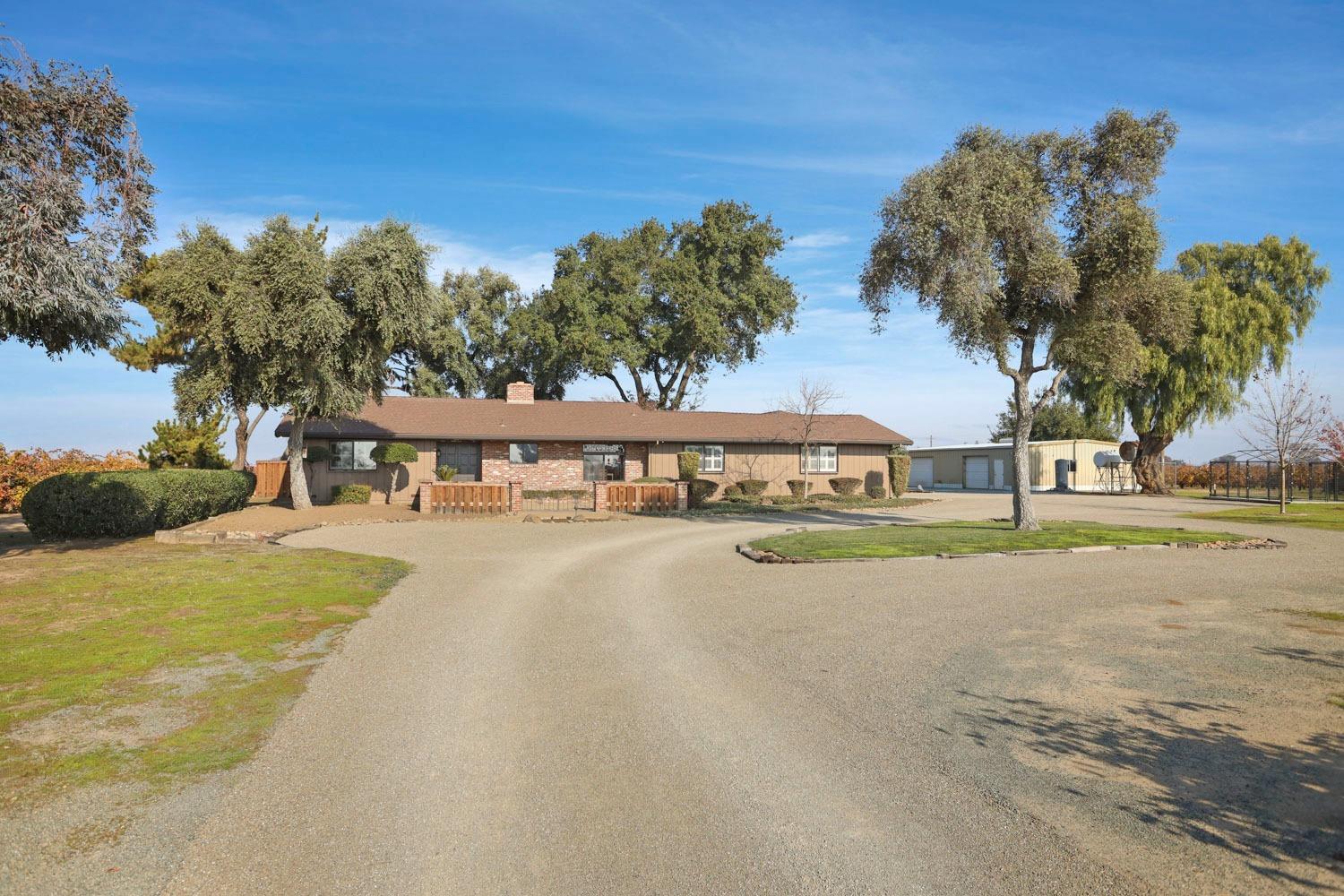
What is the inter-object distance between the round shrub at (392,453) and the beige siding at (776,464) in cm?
1075

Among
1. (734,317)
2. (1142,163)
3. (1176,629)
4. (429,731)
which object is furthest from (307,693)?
(734,317)

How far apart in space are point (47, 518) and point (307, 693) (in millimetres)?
14181

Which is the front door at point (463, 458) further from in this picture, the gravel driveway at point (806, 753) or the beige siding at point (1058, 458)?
the beige siding at point (1058, 458)

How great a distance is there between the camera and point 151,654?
8195 mm

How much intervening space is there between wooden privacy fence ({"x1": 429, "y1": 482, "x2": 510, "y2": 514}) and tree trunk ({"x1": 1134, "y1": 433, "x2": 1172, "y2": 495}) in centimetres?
3686

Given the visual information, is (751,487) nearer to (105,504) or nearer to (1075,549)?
(1075,549)

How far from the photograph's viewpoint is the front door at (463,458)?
1372 inches

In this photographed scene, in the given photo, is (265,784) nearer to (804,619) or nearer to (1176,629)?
(804,619)

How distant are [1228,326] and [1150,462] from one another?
340 inches

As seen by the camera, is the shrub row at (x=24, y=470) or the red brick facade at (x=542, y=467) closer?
the shrub row at (x=24, y=470)

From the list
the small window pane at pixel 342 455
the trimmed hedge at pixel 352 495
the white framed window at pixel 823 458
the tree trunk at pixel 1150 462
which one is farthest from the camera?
the tree trunk at pixel 1150 462

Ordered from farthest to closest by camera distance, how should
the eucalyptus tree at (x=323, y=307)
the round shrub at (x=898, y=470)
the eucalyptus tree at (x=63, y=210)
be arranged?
1. the round shrub at (x=898, y=470)
2. the eucalyptus tree at (x=323, y=307)
3. the eucalyptus tree at (x=63, y=210)

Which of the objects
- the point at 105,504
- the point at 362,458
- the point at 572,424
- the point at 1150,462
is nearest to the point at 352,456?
the point at 362,458

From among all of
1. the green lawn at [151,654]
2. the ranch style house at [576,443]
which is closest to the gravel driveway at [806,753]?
the green lawn at [151,654]
